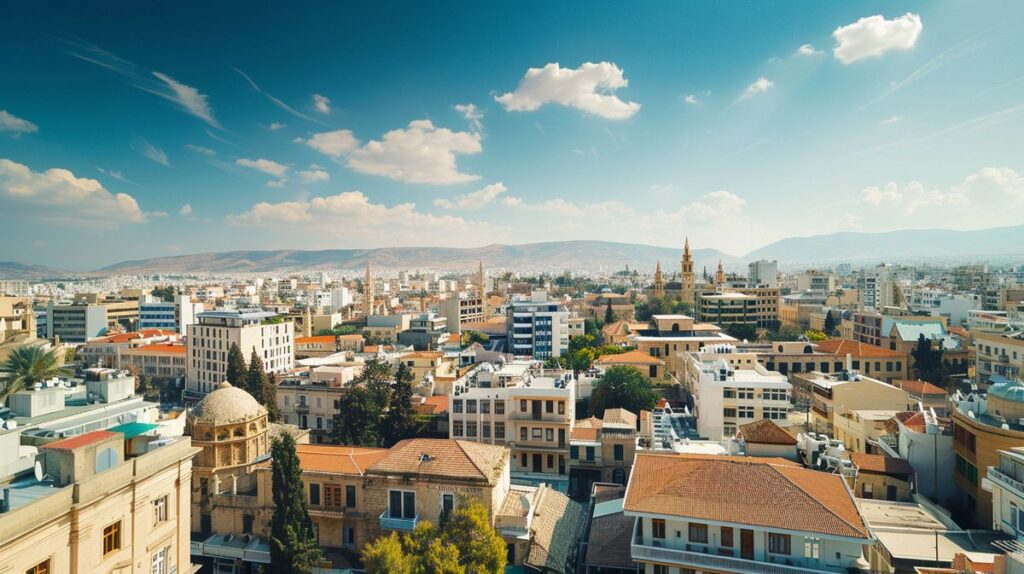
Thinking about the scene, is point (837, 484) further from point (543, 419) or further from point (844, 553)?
point (543, 419)

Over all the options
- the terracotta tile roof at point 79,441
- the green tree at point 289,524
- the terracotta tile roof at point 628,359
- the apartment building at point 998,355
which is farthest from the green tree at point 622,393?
the terracotta tile roof at point 79,441

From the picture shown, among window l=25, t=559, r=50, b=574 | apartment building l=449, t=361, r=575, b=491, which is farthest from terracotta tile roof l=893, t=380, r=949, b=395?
window l=25, t=559, r=50, b=574

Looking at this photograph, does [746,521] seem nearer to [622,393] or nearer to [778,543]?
[778,543]

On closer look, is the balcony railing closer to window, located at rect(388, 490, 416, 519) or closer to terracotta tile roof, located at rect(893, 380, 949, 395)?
window, located at rect(388, 490, 416, 519)

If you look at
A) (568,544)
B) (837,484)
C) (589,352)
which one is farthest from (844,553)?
(589,352)

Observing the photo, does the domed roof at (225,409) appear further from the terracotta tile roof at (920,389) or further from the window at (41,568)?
the terracotta tile roof at (920,389)
